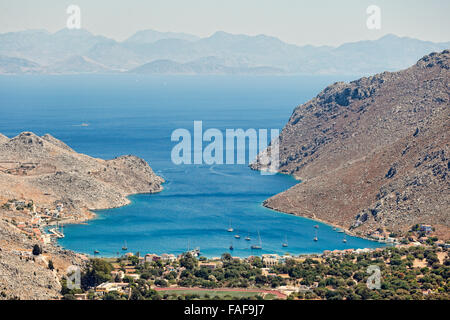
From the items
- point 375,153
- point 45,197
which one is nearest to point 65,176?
point 45,197

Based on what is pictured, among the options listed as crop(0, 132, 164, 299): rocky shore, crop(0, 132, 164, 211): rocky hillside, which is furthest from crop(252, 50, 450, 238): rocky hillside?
crop(0, 132, 164, 299): rocky shore

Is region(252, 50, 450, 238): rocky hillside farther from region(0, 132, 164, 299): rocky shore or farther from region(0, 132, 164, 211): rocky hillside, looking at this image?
region(0, 132, 164, 299): rocky shore

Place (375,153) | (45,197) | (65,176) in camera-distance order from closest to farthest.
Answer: (45,197)
(65,176)
(375,153)

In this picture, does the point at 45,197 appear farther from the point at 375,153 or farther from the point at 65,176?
the point at 375,153

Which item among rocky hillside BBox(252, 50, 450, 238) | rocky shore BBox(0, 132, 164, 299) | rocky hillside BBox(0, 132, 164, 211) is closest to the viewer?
rocky shore BBox(0, 132, 164, 299)

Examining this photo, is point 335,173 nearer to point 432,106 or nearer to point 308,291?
point 432,106
